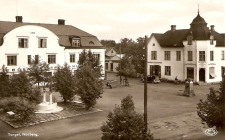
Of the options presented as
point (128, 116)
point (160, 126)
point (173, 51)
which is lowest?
point (160, 126)

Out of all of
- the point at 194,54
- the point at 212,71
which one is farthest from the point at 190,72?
the point at 212,71

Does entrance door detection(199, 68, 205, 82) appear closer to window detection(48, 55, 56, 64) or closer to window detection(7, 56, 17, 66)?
window detection(48, 55, 56, 64)

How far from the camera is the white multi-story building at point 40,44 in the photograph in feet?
115

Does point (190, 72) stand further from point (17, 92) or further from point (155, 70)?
point (17, 92)

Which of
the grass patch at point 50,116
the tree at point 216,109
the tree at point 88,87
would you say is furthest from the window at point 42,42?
the tree at point 216,109

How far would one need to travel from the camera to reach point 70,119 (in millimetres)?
19547

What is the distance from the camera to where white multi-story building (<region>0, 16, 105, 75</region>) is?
35188 mm

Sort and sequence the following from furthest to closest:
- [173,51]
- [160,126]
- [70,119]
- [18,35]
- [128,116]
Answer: [173,51]
[18,35]
[70,119]
[160,126]
[128,116]

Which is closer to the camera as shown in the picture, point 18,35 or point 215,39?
point 18,35

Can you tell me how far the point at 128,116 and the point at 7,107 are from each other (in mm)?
15101

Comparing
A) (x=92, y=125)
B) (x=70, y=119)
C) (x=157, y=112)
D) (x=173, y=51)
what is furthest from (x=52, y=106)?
(x=173, y=51)

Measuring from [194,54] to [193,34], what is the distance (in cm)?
335

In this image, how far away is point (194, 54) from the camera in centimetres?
3959

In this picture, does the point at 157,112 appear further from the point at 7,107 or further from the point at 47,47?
the point at 47,47
